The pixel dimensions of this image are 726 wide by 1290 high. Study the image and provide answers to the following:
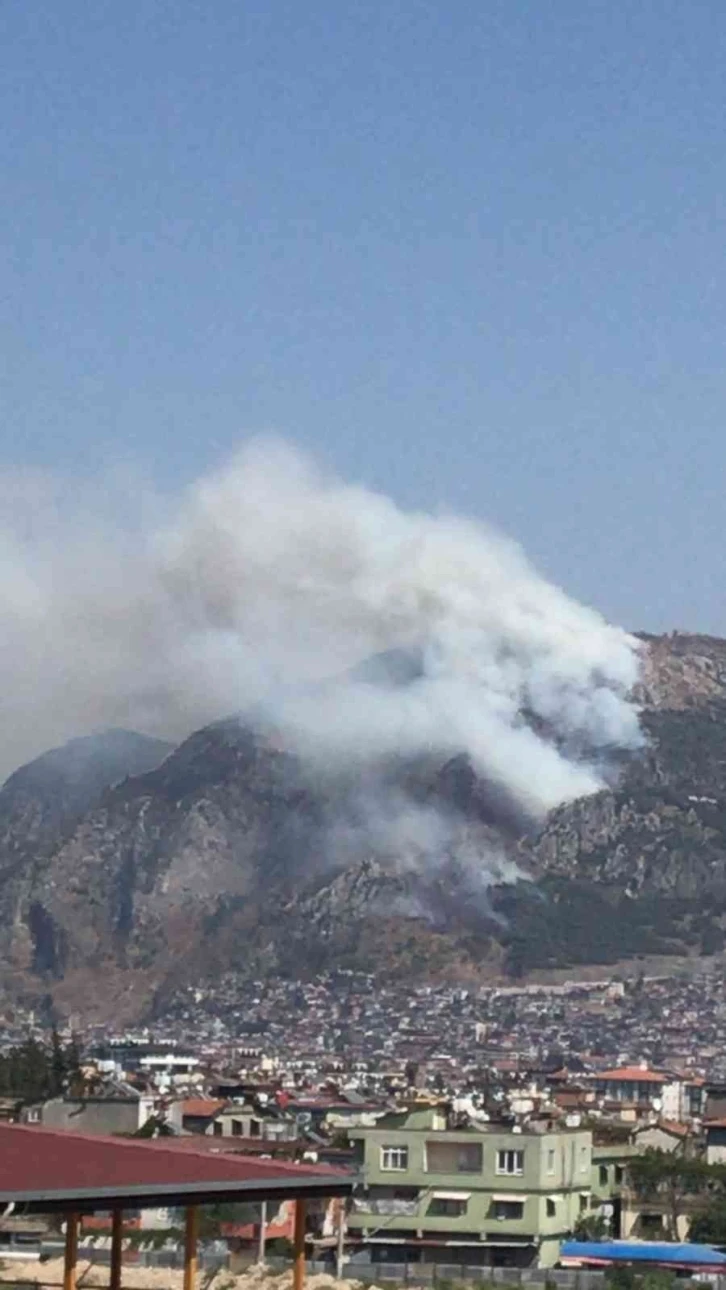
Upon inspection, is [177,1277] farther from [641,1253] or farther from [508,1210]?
[508,1210]

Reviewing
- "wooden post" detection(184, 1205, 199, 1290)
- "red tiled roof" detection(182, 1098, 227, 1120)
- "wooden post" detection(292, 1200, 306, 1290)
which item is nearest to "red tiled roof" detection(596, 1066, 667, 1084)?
"red tiled roof" detection(182, 1098, 227, 1120)

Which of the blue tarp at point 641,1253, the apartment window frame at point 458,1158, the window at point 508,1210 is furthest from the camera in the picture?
the apartment window frame at point 458,1158

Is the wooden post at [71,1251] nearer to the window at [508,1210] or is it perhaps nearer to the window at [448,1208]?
the window at [508,1210]

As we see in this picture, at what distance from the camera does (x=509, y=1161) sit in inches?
2724

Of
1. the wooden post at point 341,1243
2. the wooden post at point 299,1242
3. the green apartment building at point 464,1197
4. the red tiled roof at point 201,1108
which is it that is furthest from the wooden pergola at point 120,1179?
the red tiled roof at point 201,1108

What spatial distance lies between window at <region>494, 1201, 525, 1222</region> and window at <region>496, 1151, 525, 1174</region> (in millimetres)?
782

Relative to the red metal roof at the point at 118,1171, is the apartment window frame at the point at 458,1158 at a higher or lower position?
higher

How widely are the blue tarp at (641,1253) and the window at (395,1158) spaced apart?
4757 mm

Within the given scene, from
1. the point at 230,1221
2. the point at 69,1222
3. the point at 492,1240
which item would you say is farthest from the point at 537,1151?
the point at 69,1222

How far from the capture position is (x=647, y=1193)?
7625 cm

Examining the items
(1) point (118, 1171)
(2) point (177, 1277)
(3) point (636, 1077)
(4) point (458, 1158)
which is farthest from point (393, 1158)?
(3) point (636, 1077)

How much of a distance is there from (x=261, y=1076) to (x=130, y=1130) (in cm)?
6111

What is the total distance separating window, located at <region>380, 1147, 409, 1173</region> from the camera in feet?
230

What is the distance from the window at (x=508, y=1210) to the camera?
6869 centimetres
